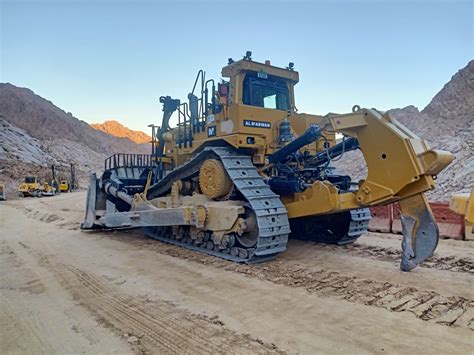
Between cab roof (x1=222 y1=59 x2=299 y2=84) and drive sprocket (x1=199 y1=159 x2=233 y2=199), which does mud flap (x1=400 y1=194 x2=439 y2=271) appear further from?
cab roof (x1=222 y1=59 x2=299 y2=84)

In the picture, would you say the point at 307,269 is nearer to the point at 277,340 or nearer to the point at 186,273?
the point at 186,273

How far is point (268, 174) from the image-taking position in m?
6.62

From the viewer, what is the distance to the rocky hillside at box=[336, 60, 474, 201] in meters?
17.8

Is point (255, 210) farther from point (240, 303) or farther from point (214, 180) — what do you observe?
point (240, 303)

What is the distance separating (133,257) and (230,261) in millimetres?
1798

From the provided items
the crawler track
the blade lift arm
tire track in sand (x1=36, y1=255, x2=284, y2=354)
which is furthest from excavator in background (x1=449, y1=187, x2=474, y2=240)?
tire track in sand (x1=36, y1=255, x2=284, y2=354)

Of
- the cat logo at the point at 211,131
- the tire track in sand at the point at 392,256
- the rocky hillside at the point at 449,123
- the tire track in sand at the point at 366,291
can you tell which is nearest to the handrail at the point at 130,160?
the cat logo at the point at 211,131

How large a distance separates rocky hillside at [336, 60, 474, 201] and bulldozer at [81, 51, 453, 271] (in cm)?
1107

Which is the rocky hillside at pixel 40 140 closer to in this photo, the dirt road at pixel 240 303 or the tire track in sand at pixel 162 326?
the dirt road at pixel 240 303

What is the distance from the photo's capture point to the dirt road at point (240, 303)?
318 centimetres

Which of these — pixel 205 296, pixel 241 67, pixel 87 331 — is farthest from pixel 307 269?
pixel 241 67

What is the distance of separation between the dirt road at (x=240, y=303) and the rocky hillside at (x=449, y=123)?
12.1 meters

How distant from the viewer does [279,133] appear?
6.64m

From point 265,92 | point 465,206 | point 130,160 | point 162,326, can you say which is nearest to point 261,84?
point 265,92
